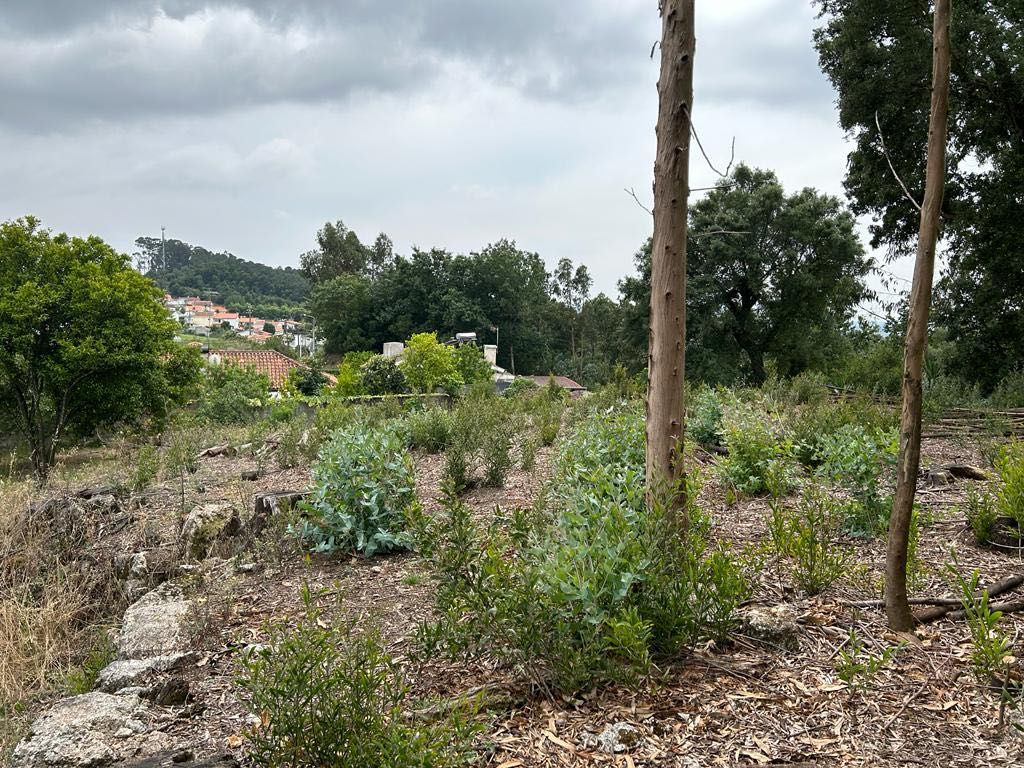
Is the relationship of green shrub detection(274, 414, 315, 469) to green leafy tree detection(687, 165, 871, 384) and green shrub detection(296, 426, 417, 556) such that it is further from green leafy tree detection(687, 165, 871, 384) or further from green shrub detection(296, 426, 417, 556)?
green leafy tree detection(687, 165, 871, 384)

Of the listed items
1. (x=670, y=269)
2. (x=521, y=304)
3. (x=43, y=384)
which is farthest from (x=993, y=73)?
(x=521, y=304)

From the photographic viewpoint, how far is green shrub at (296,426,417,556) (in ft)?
14.6

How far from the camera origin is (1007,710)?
217 centimetres

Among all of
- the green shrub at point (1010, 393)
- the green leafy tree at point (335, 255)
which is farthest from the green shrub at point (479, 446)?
the green leafy tree at point (335, 255)

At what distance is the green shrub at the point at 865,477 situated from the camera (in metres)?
3.78

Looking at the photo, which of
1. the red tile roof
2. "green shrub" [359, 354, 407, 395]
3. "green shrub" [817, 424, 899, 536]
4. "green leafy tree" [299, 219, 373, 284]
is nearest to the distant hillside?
"green leafy tree" [299, 219, 373, 284]

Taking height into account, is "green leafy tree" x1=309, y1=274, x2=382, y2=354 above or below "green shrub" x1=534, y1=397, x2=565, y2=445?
above

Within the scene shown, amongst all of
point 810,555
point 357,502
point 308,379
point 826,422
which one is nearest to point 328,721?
point 810,555

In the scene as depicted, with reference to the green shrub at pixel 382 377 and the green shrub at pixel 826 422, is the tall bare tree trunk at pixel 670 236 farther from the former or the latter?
the green shrub at pixel 382 377

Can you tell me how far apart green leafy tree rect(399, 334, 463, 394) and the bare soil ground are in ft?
65.0

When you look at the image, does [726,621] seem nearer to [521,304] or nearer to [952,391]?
[952,391]

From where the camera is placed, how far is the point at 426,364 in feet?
78.6

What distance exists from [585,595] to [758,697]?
685mm

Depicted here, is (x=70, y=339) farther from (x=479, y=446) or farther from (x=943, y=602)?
(x=943, y=602)
